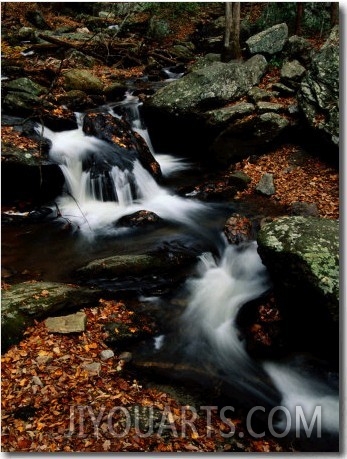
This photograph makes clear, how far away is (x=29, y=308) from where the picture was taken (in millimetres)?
4312

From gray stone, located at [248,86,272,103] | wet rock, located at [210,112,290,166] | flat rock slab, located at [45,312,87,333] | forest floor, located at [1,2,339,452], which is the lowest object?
forest floor, located at [1,2,339,452]

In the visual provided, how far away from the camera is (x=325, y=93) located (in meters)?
7.84

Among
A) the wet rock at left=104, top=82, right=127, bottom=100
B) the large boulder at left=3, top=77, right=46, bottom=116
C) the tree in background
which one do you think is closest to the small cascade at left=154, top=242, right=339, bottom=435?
the large boulder at left=3, top=77, right=46, bottom=116

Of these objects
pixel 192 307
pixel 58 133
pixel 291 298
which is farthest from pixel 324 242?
pixel 58 133

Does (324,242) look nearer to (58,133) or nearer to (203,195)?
(203,195)

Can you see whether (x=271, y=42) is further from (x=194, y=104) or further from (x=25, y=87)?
(x=25, y=87)

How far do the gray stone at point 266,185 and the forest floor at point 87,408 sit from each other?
465cm

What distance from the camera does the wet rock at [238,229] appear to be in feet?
21.2

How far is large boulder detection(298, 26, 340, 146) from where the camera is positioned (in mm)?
7633

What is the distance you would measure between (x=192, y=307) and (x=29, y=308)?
222 centimetres

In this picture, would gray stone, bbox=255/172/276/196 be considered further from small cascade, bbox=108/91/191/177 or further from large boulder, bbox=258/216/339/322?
large boulder, bbox=258/216/339/322

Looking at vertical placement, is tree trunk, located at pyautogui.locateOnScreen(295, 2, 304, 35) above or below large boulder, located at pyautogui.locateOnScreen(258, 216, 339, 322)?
above

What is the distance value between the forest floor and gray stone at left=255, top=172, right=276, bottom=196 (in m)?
4.65

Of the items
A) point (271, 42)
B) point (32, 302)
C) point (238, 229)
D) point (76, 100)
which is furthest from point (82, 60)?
point (32, 302)
